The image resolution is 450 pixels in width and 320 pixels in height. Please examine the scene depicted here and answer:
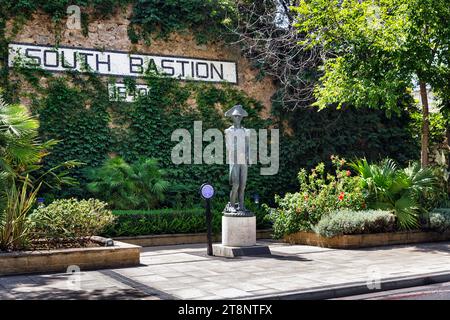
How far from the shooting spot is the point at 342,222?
12.5 metres

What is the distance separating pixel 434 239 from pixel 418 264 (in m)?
4.36

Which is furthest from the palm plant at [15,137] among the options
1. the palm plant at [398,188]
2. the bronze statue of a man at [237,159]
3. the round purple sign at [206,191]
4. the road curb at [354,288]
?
the palm plant at [398,188]

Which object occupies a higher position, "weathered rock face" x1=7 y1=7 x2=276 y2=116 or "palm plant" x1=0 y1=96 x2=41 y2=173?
"weathered rock face" x1=7 y1=7 x2=276 y2=116

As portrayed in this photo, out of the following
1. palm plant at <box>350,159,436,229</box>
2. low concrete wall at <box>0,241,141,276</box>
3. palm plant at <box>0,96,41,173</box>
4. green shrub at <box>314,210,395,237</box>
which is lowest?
low concrete wall at <box>0,241,141,276</box>

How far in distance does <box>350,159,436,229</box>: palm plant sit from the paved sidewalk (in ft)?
5.93

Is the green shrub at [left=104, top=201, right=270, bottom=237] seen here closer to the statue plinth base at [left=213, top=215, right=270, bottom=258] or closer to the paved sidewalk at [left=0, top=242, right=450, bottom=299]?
the paved sidewalk at [left=0, top=242, right=450, bottom=299]

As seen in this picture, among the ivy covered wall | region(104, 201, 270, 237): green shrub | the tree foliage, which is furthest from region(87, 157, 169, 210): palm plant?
the tree foliage

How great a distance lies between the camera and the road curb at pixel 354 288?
716 cm

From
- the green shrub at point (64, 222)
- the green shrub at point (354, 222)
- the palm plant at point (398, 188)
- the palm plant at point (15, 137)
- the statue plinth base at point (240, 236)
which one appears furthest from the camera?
the palm plant at point (398, 188)

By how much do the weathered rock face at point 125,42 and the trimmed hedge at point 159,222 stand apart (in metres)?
5.05

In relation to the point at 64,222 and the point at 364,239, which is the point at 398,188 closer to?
the point at 364,239

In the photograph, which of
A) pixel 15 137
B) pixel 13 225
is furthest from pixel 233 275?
pixel 15 137

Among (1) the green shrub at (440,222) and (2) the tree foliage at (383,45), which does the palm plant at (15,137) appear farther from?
(1) the green shrub at (440,222)

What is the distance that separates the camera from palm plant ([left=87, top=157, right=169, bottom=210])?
47.4 ft
